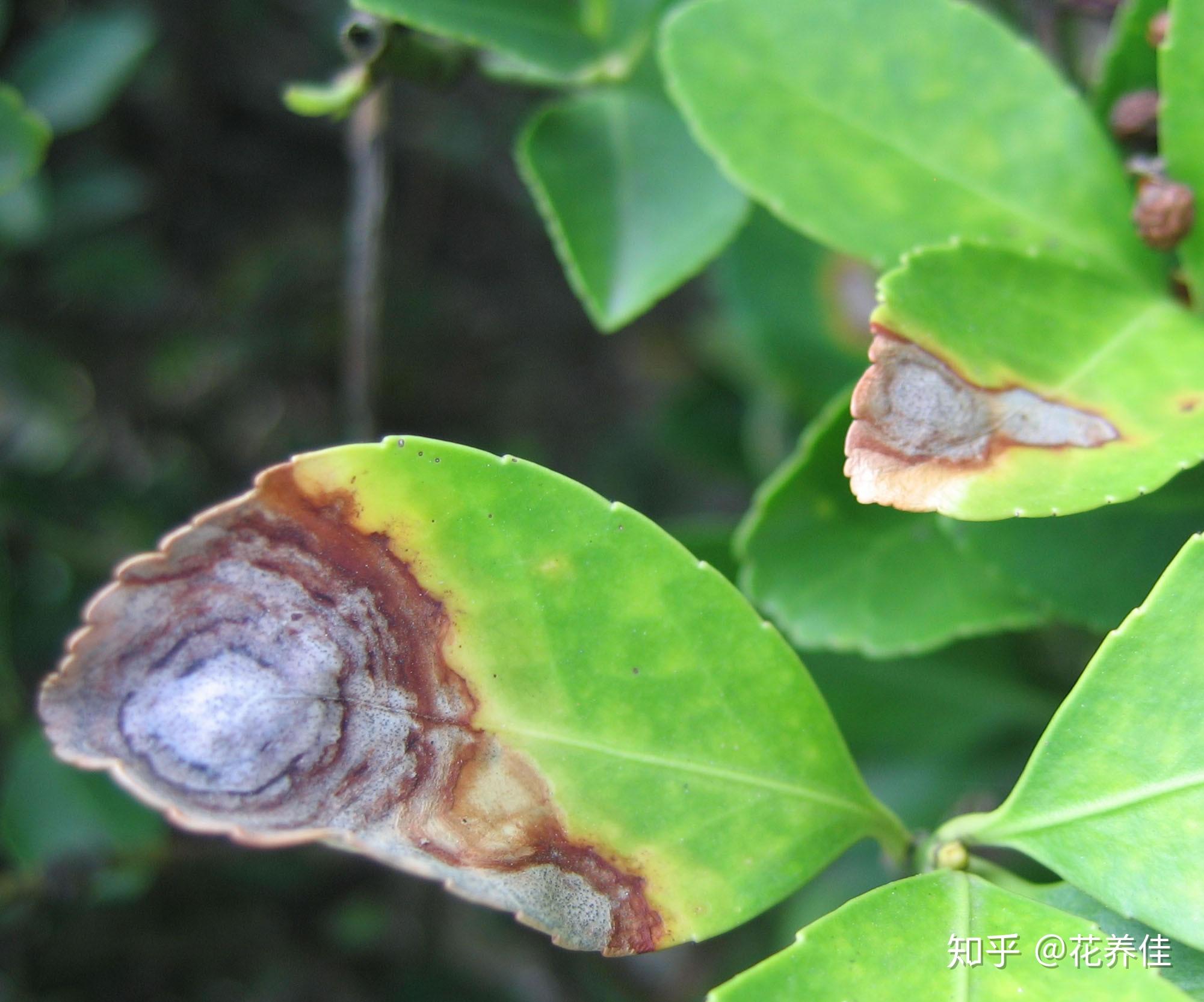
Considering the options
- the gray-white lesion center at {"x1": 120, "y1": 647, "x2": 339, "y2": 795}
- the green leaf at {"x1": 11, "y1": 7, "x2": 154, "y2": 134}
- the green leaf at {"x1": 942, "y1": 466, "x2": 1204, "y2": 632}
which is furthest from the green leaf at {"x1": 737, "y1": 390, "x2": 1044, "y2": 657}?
the green leaf at {"x1": 11, "y1": 7, "x2": 154, "y2": 134}

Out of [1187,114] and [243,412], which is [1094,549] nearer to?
[1187,114]

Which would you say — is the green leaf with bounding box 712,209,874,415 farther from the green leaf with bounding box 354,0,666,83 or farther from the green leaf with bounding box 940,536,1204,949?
the green leaf with bounding box 940,536,1204,949

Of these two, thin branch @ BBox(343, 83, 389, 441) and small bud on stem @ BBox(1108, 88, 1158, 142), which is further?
thin branch @ BBox(343, 83, 389, 441)

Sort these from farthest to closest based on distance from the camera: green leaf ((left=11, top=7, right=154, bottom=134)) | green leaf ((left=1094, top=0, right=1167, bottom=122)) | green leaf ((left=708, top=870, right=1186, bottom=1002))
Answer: green leaf ((left=11, top=7, right=154, bottom=134)), green leaf ((left=1094, top=0, right=1167, bottom=122)), green leaf ((left=708, top=870, right=1186, bottom=1002))

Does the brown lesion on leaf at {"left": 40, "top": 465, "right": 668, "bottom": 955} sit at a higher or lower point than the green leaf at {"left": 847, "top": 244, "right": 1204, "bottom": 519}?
lower

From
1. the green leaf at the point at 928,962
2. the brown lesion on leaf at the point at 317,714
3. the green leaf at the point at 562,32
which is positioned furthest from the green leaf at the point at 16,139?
the green leaf at the point at 928,962

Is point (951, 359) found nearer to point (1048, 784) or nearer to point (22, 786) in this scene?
point (1048, 784)

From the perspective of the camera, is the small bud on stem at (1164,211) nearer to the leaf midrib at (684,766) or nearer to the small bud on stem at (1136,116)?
the small bud on stem at (1136,116)

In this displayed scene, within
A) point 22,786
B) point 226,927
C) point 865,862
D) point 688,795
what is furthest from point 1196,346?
point 226,927
